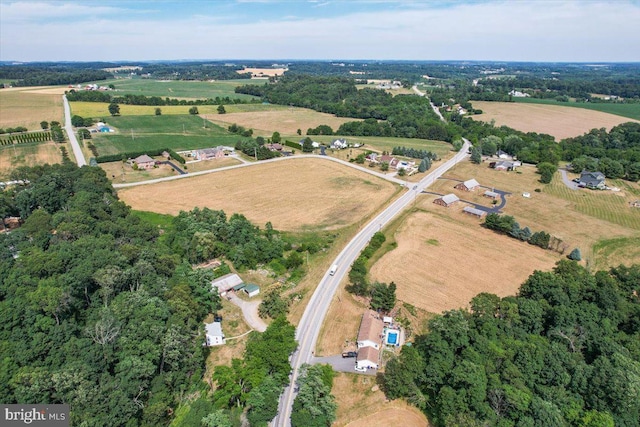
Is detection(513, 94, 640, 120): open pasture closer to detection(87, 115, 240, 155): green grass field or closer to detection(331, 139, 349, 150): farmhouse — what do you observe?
detection(331, 139, 349, 150): farmhouse

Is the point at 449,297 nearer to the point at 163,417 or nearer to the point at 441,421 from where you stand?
the point at 441,421

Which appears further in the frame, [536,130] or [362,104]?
[362,104]

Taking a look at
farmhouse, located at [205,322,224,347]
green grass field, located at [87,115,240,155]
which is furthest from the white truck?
green grass field, located at [87,115,240,155]

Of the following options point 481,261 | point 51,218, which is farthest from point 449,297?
point 51,218

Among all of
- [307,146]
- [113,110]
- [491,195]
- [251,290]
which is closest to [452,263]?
[251,290]

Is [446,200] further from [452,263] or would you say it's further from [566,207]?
[452,263]

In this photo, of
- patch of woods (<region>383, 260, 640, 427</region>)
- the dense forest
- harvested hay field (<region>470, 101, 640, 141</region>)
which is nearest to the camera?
the dense forest
